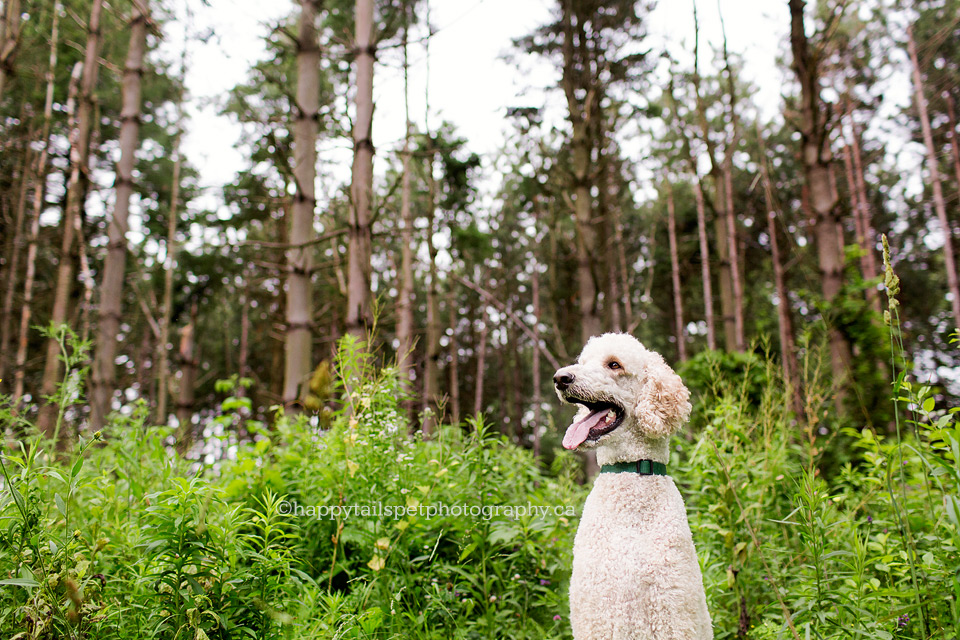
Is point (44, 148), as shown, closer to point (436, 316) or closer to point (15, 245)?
point (15, 245)

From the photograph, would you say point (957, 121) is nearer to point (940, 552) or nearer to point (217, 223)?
point (940, 552)

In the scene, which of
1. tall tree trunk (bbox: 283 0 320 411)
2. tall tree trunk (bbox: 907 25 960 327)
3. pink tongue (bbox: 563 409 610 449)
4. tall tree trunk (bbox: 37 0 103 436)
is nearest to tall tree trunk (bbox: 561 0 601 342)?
tall tree trunk (bbox: 283 0 320 411)

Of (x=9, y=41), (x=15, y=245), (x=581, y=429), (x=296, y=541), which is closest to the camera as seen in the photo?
(x=581, y=429)

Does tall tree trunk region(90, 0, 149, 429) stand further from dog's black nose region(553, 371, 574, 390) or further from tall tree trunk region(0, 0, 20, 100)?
dog's black nose region(553, 371, 574, 390)

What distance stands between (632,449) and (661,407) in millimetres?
202

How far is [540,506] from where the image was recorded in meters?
A: 3.07

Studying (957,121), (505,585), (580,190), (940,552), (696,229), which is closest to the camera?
(940,552)

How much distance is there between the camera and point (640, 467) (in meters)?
2.01

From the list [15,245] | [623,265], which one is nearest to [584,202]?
[15,245]

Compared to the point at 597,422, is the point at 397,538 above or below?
below

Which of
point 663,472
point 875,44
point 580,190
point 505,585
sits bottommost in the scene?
point 505,585

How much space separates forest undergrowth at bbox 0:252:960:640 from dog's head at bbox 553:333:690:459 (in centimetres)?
21

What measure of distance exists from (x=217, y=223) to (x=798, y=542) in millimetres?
13673

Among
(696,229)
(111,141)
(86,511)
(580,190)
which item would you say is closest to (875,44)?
(696,229)
